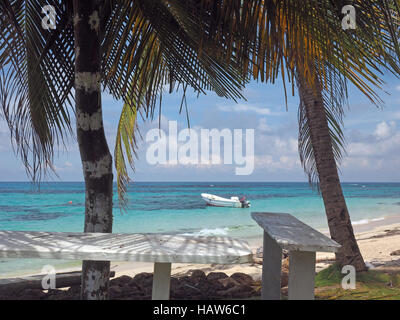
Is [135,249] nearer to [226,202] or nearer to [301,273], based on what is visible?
[301,273]

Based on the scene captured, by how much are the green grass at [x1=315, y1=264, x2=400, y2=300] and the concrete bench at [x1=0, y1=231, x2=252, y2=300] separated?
7.68 ft

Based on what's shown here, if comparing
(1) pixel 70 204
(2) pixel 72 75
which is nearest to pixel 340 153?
(2) pixel 72 75

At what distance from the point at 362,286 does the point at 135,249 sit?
3.11m

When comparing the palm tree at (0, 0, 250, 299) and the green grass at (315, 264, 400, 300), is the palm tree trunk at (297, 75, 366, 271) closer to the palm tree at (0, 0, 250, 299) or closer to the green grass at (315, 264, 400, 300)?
the green grass at (315, 264, 400, 300)

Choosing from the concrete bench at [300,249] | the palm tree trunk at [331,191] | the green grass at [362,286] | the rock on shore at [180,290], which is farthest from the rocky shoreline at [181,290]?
the concrete bench at [300,249]

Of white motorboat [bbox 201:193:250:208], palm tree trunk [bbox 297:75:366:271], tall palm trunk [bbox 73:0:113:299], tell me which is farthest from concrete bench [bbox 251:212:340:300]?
white motorboat [bbox 201:193:250:208]

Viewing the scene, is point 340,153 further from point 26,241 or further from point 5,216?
point 5,216

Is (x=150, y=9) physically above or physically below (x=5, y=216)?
above

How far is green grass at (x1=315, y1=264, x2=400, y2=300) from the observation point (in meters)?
3.81

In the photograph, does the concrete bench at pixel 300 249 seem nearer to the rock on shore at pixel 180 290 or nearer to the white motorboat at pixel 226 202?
the rock on shore at pixel 180 290

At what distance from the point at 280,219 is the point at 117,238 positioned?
1.26 meters

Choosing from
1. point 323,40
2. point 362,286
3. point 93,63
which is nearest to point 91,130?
point 93,63
